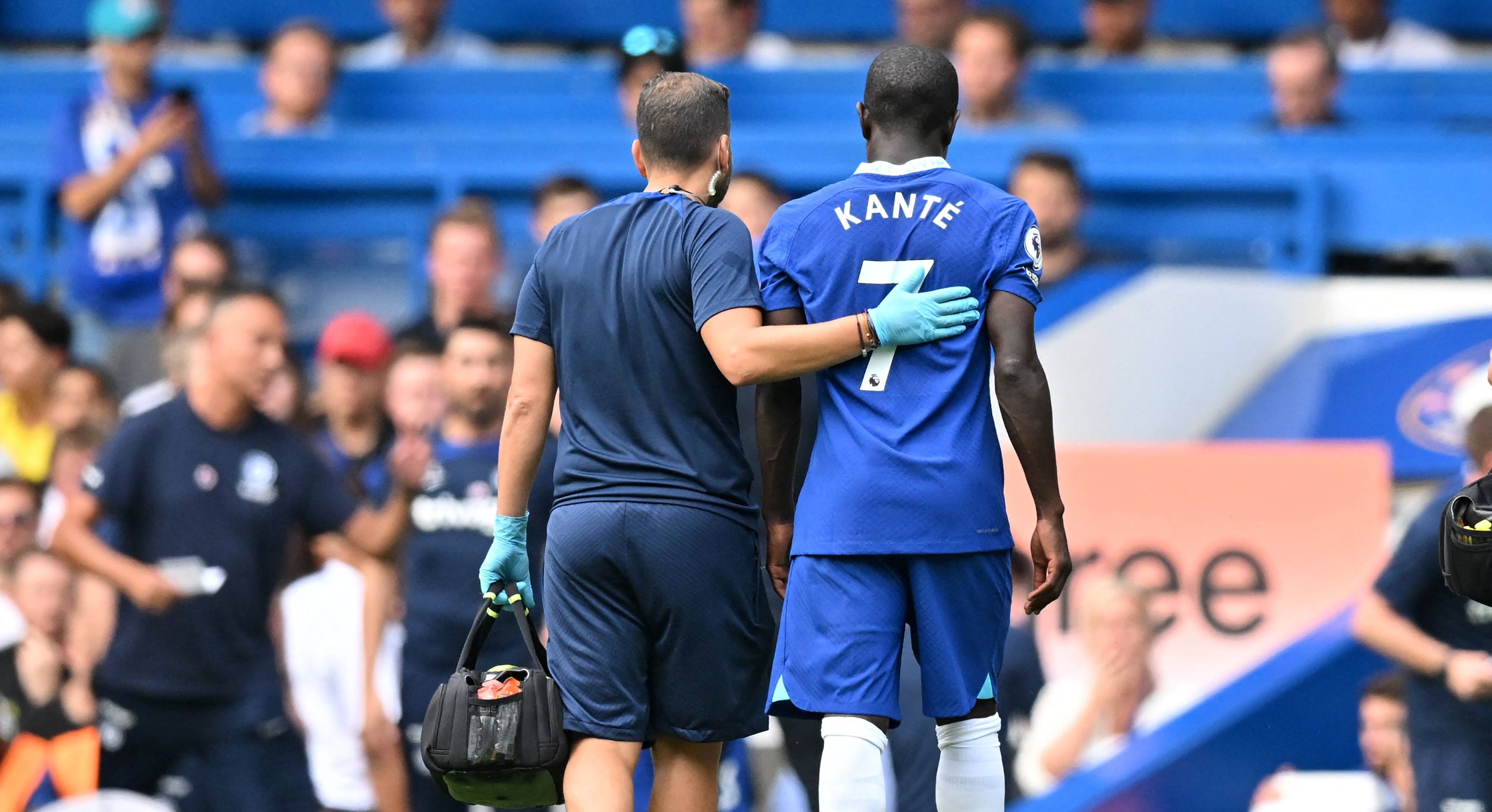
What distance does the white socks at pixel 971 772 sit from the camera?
445 centimetres

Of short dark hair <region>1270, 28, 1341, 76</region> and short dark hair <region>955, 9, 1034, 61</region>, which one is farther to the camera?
short dark hair <region>1270, 28, 1341, 76</region>

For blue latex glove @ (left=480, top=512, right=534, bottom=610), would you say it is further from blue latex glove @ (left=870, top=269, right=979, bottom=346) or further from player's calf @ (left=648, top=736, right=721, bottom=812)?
blue latex glove @ (left=870, top=269, right=979, bottom=346)

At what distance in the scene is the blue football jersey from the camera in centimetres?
434

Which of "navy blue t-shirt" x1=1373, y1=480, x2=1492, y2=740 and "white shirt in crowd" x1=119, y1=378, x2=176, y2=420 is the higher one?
"white shirt in crowd" x1=119, y1=378, x2=176, y2=420

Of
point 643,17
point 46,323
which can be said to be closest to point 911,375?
point 46,323

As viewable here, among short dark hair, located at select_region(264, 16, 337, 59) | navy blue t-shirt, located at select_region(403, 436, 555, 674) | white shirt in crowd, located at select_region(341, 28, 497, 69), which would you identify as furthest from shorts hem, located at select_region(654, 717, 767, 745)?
white shirt in crowd, located at select_region(341, 28, 497, 69)

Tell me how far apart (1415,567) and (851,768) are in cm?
282

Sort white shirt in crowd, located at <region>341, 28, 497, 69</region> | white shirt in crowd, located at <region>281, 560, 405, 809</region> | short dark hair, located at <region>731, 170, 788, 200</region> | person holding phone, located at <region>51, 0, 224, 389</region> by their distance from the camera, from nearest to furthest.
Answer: short dark hair, located at <region>731, 170, 788, 200</region>, white shirt in crowd, located at <region>281, 560, 405, 809</region>, person holding phone, located at <region>51, 0, 224, 389</region>, white shirt in crowd, located at <region>341, 28, 497, 69</region>

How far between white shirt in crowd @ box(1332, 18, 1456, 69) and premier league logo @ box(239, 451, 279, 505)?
5808 millimetres

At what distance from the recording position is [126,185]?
903 cm

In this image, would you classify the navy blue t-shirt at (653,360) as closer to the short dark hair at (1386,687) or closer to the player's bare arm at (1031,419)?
the player's bare arm at (1031,419)

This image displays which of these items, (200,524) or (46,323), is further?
(46,323)

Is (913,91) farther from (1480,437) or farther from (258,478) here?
(258,478)

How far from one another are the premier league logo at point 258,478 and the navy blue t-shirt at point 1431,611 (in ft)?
13.3
